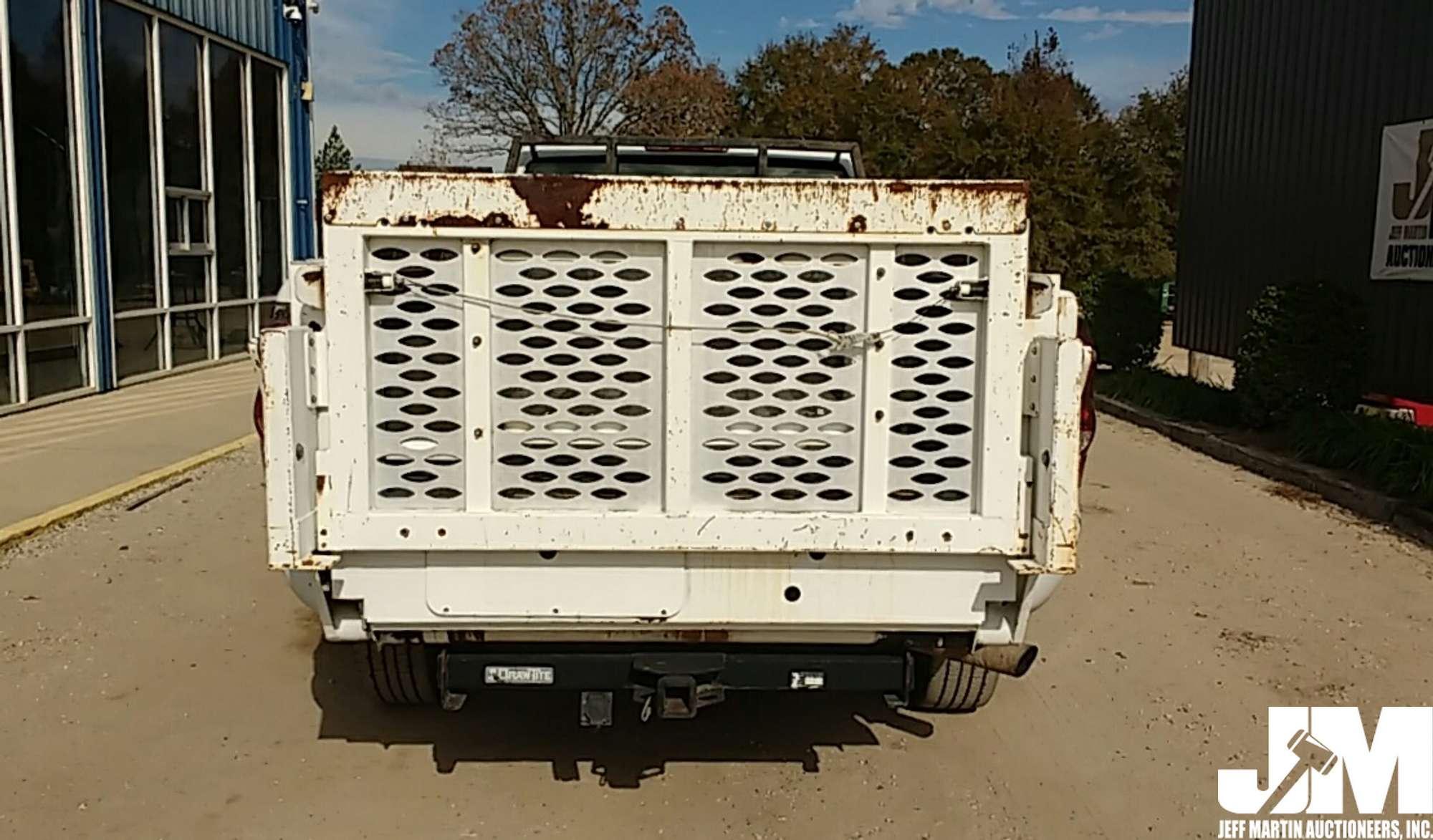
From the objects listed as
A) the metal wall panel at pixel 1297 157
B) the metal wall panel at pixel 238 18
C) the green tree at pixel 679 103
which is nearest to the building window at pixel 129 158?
the metal wall panel at pixel 238 18

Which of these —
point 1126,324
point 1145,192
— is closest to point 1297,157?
point 1126,324

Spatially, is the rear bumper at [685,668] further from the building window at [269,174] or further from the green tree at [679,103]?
the green tree at [679,103]

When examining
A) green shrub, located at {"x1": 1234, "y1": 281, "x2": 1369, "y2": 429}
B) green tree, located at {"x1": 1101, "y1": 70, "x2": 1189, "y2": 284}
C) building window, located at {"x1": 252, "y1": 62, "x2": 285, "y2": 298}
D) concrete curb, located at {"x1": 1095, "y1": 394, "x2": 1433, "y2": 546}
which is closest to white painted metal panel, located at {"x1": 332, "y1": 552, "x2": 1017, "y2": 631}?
concrete curb, located at {"x1": 1095, "y1": 394, "x2": 1433, "y2": 546}

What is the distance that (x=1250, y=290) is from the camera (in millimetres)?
14891

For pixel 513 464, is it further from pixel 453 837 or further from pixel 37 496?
pixel 37 496

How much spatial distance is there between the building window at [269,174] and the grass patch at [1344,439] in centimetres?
1331

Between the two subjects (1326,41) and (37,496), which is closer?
(37,496)

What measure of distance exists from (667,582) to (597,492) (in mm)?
346

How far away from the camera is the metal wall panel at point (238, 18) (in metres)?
16.5

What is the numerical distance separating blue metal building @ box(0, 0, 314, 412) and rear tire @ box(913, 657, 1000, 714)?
10.9 meters

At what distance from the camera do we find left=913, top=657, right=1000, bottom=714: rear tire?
4723mm

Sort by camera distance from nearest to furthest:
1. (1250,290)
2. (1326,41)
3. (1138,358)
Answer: (1326,41) → (1250,290) → (1138,358)

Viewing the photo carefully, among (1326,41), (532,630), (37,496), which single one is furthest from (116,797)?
(1326,41)

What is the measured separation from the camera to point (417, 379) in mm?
3689
